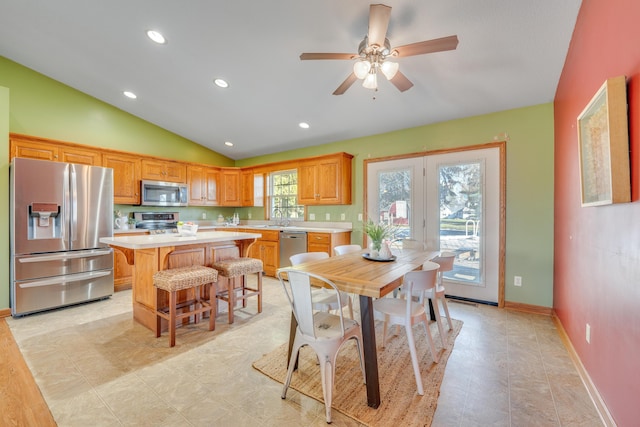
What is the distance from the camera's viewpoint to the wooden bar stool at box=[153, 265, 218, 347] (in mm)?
2416

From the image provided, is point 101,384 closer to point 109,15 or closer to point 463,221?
point 109,15

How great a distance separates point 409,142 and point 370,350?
3.24m

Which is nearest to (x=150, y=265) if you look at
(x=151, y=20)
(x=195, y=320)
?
(x=195, y=320)

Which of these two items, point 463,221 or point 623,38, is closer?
point 623,38

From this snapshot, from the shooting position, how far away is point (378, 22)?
1771 mm

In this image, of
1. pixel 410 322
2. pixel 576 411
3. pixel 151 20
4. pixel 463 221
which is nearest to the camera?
pixel 576 411

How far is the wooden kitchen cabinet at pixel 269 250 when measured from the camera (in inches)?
190

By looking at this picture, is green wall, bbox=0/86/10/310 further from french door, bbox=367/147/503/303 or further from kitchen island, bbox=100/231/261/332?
french door, bbox=367/147/503/303

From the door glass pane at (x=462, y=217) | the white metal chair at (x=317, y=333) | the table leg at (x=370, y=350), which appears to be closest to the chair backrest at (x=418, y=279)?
the table leg at (x=370, y=350)

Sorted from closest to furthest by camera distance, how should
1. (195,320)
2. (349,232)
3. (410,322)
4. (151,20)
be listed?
(410,322), (151,20), (195,320), (349,232)

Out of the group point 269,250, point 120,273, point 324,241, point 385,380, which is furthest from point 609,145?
point 120,273

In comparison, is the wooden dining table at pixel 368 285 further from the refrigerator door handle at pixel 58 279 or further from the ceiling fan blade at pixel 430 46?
the refrigerator door handle at pixel 58 279

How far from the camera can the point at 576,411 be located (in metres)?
1.63

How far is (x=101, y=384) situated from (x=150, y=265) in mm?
1094
